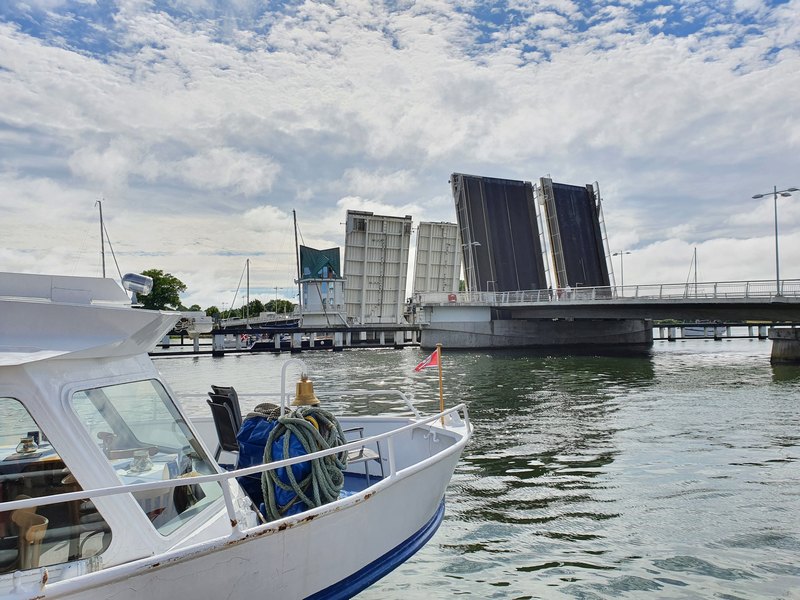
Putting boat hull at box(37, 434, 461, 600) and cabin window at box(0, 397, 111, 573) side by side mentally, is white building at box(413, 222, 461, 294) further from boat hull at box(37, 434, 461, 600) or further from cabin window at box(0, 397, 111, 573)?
cabin window at box(0, 397, 111, 573)

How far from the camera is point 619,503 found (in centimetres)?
696

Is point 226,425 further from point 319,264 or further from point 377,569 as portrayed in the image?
point 319,264

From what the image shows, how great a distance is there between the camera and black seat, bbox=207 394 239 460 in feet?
17.0

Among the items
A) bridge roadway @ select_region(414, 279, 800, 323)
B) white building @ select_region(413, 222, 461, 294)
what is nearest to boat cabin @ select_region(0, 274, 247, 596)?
bridge roadway @ select_region(414, 279, 800, 323)

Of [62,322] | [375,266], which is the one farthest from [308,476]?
[375,266]

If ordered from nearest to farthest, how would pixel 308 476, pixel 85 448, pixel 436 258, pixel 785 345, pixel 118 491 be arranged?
pixel 118 491, pixel 85 448, pixel 308 476, pixel 785 345, pixel 436 258

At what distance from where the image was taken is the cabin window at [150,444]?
3242 mm

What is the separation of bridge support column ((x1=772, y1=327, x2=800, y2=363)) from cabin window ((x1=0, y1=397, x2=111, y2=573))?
105 ft

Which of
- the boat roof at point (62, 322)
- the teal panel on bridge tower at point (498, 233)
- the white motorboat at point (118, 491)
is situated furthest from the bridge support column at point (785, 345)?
the boat roof at point (62, 322)

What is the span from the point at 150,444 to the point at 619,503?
549cm

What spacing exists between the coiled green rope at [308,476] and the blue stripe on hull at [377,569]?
54cm

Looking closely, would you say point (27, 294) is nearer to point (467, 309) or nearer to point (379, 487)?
point (379, 487)

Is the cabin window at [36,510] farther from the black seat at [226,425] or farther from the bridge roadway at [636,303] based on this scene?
the bridge roadway at [636,303]

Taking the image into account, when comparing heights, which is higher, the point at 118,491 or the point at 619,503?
the point at 118,491
